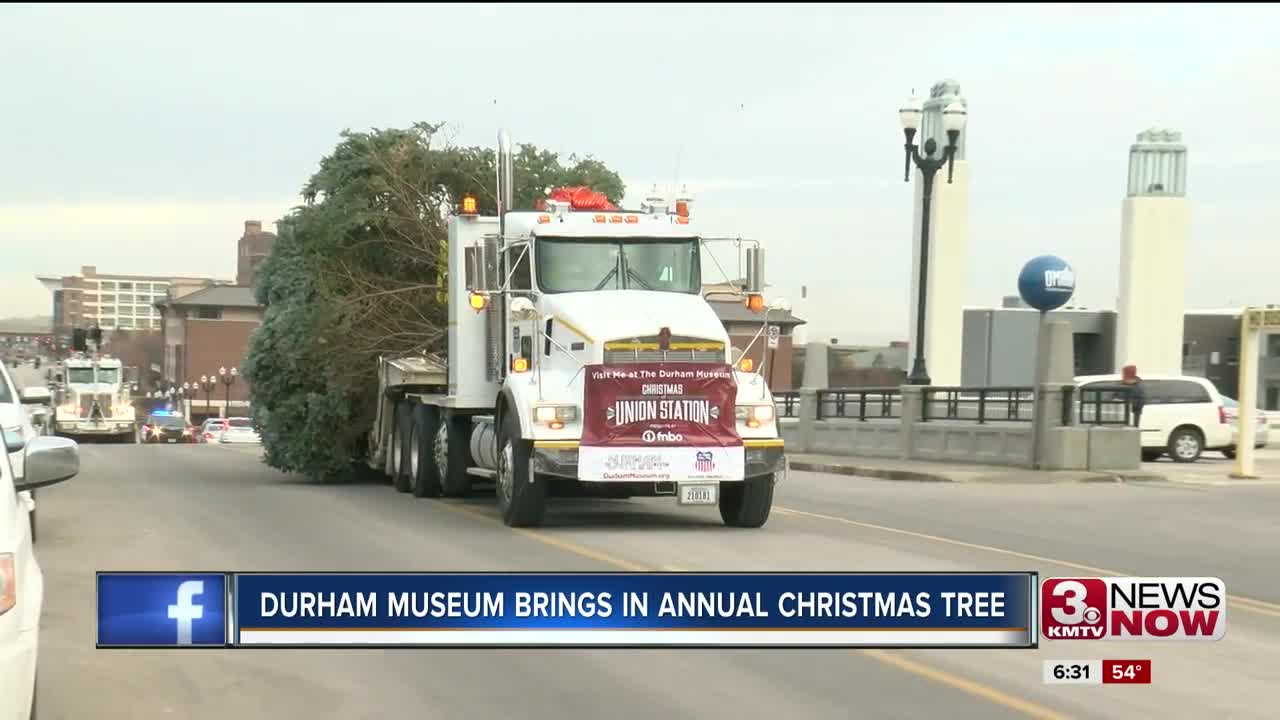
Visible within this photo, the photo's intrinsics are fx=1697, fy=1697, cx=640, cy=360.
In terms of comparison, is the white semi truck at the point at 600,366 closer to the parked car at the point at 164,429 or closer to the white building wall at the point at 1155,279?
the white building wall at the point at 1155,279

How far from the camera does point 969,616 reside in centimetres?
805

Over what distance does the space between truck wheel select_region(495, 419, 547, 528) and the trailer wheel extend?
12.3 feet

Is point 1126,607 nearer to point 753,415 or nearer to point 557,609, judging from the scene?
point 557,609

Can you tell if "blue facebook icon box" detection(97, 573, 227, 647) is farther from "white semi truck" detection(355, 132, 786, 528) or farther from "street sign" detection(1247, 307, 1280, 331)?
"street sign" detection(1247, 307, 1280, 331)

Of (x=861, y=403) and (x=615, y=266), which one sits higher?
(x=615, y=266)

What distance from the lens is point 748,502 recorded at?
59.5 ft

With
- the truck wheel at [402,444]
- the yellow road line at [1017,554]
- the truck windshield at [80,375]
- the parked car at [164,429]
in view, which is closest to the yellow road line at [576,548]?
the yellow road line at [1017,554]

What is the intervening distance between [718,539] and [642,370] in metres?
1.89

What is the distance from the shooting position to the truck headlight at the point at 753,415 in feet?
58.4

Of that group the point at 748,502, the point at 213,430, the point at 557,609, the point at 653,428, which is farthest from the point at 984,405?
the point at 213,430

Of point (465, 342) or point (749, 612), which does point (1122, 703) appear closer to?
point (749, 612)

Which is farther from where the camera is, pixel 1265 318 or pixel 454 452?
pixel 1265 318

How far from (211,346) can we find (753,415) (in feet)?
390

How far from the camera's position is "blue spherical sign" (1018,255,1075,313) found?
132 ft
